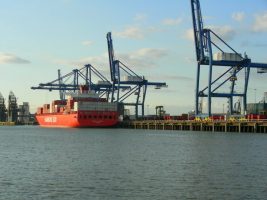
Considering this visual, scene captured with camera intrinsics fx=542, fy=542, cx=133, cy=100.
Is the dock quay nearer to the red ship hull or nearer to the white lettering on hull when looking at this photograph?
the red ship hull

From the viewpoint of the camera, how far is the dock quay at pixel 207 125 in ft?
272

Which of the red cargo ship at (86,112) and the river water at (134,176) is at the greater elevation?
the red cargo ship at (86,112)

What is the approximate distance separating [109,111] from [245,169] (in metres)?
89.3

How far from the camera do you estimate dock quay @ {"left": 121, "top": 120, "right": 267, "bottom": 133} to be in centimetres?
8288

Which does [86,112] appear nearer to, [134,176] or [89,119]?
[89,119]

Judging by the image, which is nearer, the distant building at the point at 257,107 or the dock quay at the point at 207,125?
the dock quay at the point at 207,125

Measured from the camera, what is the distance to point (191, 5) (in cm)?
10100

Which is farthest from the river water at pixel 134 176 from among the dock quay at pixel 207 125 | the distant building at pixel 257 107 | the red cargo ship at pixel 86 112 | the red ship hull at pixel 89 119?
the distant building at pixel 257 107

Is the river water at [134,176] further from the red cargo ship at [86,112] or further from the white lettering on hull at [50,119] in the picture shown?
the white lettering on hull at [50,119]

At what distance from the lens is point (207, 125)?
95812 millimetres

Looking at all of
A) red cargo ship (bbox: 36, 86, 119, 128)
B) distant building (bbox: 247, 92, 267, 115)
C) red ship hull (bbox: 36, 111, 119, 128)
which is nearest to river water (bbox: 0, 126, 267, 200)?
red ship hull (bbox: 36, 111, 119, 128)

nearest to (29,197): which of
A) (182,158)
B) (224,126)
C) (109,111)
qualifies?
(182,158)

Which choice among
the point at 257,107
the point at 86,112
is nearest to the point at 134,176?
the point at 86,112

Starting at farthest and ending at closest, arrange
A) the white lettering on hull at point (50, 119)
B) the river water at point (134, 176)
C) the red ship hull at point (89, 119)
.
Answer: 1. the white lettering on hull at point (50, 119)
2. the red ship hull at point (89, 119)
3. the river water at point (134, 176)
